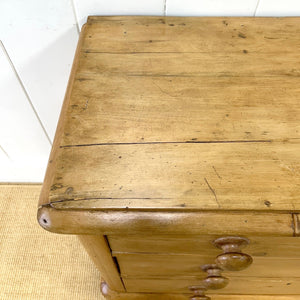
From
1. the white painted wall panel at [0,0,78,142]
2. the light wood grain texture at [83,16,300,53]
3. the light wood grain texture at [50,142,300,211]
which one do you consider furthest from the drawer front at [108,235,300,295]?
the white painted wall panel at [0,0,78,142]

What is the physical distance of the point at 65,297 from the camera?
1.02m

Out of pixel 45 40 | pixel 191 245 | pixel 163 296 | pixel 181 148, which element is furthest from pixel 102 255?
pixel 45 40

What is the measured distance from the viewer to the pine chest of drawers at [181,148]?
447 mm

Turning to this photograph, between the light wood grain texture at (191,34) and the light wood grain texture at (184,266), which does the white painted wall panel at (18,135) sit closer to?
the light wood grain texture at (191,34)

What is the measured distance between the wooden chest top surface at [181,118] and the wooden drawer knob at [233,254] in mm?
86

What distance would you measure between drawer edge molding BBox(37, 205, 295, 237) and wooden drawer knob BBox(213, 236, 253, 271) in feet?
0.14

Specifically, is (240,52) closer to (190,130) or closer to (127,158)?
(190,130)

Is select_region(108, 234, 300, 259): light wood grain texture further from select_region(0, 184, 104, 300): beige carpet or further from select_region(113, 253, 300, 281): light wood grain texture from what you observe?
select_region(0, 184, 104, 300): beige carpet

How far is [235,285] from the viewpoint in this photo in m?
0.85

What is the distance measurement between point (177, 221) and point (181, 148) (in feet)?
0.38

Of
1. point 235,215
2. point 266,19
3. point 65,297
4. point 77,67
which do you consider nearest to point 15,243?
point 65,297

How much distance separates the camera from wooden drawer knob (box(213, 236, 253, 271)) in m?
0.49

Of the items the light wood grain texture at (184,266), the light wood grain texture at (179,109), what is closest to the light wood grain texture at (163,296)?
the light wood grain texture at (184,266)

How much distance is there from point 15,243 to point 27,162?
0.30 meters
